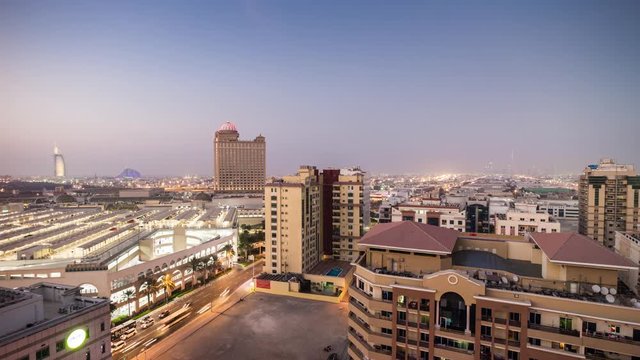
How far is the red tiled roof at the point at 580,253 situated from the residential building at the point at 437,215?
165 ft

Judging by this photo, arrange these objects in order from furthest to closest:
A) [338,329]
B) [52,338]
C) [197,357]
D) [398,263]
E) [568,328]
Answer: [338,329]
[197,357]
[398,263]
[568,328]
[52,338]

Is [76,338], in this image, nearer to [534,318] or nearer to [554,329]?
[534,318]

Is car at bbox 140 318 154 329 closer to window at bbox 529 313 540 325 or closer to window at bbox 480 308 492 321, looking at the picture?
window at bbox 480 308 492 321

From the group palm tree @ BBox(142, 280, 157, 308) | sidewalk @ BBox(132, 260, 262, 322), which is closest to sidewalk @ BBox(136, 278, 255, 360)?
sidewalk @ BBox(132, 260, 262, 322)

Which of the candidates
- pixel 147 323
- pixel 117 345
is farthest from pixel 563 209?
pixel 117 345

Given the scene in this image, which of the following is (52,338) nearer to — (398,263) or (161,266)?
(398,263)

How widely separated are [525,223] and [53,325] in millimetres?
87119

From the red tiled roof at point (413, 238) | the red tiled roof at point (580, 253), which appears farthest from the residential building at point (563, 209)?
the red tiled roof at point (413, 238)

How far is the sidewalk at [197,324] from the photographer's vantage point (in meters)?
45.4

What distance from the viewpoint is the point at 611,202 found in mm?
85188

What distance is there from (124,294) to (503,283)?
5665 centimetres

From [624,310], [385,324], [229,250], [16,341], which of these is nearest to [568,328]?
[624,310]

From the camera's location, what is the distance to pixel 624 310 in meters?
26.4

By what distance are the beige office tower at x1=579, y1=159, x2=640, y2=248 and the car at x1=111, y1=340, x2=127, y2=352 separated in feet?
353
